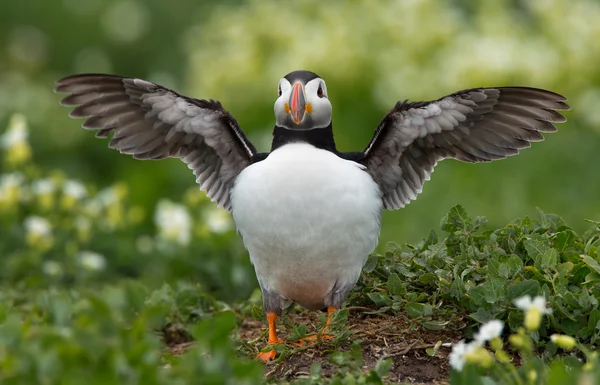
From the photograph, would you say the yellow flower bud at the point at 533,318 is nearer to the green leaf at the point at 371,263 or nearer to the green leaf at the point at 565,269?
the green leaf at the point at 565,269

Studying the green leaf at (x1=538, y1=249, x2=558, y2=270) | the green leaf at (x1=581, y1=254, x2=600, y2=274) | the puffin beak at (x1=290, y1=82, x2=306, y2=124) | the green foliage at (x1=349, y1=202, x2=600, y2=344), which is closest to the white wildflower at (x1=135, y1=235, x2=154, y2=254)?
the green foliage at (x1=349, y1=202, x2=600, y2=344)

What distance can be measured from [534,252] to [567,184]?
16.3 feet

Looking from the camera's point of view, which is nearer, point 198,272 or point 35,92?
point 198,272

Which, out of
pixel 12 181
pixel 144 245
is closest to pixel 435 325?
pixel 144 245

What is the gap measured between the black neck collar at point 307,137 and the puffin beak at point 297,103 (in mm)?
109

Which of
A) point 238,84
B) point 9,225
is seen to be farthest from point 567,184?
point 9,225

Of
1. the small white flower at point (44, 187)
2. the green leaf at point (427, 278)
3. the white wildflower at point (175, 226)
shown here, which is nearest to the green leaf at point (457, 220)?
the green leaf at point (427, 278)

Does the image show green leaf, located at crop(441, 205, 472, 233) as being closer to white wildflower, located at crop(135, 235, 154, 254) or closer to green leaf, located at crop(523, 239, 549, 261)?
green leaf, located at crop(523, 239, 549, 261)

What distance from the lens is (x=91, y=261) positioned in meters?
7.09

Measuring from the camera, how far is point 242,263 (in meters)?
7.30

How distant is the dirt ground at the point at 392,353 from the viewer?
13.8ft

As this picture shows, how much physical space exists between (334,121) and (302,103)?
573 centimetres

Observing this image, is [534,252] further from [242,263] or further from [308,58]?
[308,58]

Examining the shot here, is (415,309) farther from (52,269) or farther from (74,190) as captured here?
(74,190)
